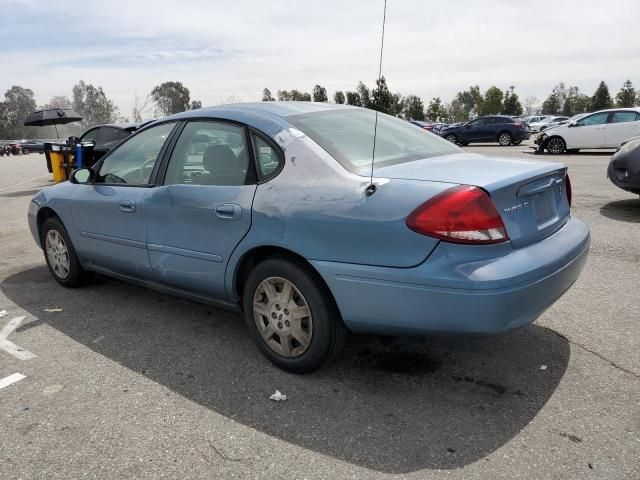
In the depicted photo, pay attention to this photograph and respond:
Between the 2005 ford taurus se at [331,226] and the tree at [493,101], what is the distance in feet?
275

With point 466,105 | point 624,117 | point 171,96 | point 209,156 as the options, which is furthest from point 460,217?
point 466,105

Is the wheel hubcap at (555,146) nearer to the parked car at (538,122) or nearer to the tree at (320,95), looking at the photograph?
the tree at (320,95)

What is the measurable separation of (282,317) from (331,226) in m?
0.67

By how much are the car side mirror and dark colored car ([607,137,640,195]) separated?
21.8 ft

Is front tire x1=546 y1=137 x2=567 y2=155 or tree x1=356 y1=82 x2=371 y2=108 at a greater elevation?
tree x1=356 y1=82 x2=371 y2=108

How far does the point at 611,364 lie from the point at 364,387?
1.42 metres

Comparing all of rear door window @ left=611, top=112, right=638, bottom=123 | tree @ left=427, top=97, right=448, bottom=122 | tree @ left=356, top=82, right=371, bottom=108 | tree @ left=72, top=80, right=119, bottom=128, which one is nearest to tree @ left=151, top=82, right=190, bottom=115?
tree @ left=72, top=80, right=119, bottom=128

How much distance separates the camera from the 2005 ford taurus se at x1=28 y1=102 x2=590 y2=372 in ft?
8.05

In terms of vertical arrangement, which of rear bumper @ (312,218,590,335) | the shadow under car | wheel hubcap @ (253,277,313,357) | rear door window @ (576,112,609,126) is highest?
rear door window @ (576,112,609,126)

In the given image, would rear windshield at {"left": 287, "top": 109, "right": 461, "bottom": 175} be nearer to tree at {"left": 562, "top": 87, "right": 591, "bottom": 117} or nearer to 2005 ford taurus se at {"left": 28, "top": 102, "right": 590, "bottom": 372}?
2005 ford taurus se at {"left": 28, "top": 102, "right": 590, "bottom": 372}

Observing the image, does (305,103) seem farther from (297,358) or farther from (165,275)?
(297,358)

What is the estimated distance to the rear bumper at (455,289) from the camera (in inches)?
94.6

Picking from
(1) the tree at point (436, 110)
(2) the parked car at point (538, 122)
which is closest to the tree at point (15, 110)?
(1) the tree at point (436, 110)

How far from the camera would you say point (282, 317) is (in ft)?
9.95
